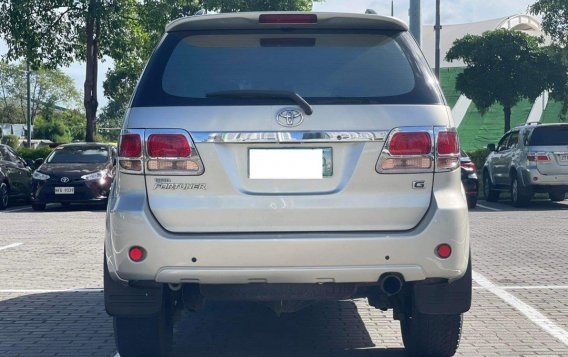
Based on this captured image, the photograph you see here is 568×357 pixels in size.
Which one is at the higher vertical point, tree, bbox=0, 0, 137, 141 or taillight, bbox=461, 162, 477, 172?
tree, bbox=0, 0, 137, 141

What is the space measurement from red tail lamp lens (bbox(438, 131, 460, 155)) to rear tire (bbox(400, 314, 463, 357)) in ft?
3.32

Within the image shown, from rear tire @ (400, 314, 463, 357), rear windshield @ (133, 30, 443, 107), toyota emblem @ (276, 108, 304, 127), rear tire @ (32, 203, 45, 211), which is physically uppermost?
rear windshield @ (133, 30, 443, 107)

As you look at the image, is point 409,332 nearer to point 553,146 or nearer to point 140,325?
point 140,325

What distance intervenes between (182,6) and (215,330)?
27.5 meters

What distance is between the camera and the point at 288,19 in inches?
204

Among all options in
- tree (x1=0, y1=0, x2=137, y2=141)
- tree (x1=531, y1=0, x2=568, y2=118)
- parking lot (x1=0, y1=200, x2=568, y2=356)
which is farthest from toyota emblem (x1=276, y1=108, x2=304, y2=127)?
tree (x1=531, y1=0, x2=568, y2=118)

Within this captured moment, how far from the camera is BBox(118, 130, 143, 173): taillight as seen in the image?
5059 mm

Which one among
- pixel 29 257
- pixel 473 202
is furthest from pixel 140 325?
pixel 473 202

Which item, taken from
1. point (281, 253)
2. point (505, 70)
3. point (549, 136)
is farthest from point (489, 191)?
point (505, 70)

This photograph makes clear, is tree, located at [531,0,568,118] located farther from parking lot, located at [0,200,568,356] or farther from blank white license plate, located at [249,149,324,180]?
blank white license plate, located at [249,149,324,180]

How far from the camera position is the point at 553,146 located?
2009 cm

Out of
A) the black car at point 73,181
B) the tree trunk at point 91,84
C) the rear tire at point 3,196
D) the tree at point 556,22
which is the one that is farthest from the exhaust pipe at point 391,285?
the tree at point 556,22

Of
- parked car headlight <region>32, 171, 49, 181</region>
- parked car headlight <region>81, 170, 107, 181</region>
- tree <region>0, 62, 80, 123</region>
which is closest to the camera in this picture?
parked car headlight <region>81, 170, 107, 181</region>

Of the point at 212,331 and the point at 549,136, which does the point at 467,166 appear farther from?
the point at 212,331
